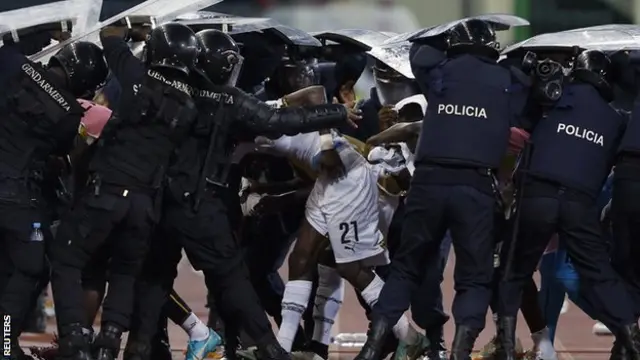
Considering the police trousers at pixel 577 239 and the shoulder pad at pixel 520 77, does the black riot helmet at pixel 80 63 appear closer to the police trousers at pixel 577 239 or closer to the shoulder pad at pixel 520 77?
the shoulder pad at pixel 520 77

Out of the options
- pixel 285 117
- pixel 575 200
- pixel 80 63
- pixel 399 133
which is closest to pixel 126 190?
pixel 80 63

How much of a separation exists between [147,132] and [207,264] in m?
0.78

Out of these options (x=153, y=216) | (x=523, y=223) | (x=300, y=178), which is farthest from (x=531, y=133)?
(x=153, y=216)

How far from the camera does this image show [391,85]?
10.5m

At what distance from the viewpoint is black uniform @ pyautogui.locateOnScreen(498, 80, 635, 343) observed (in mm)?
9336

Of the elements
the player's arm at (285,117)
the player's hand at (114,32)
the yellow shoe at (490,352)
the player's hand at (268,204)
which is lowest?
the yellow shoe at (490,352)

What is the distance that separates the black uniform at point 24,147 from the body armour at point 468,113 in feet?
6.18

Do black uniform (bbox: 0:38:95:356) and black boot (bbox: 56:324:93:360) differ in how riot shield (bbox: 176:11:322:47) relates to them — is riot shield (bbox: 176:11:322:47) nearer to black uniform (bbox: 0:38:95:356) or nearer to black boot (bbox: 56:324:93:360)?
black uniform (bbox: 0:38:95:356)

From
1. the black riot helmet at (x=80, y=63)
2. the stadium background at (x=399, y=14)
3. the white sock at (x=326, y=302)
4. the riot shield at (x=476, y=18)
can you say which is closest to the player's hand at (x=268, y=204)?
the white sock at (x=326, y=302)

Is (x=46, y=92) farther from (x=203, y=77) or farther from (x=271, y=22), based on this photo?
(x=271, y=22)

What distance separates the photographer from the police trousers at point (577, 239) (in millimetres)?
9336

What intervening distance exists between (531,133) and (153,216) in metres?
2.15

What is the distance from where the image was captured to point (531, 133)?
9.59m

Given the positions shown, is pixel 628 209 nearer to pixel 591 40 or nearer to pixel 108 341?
pixel 591 40
